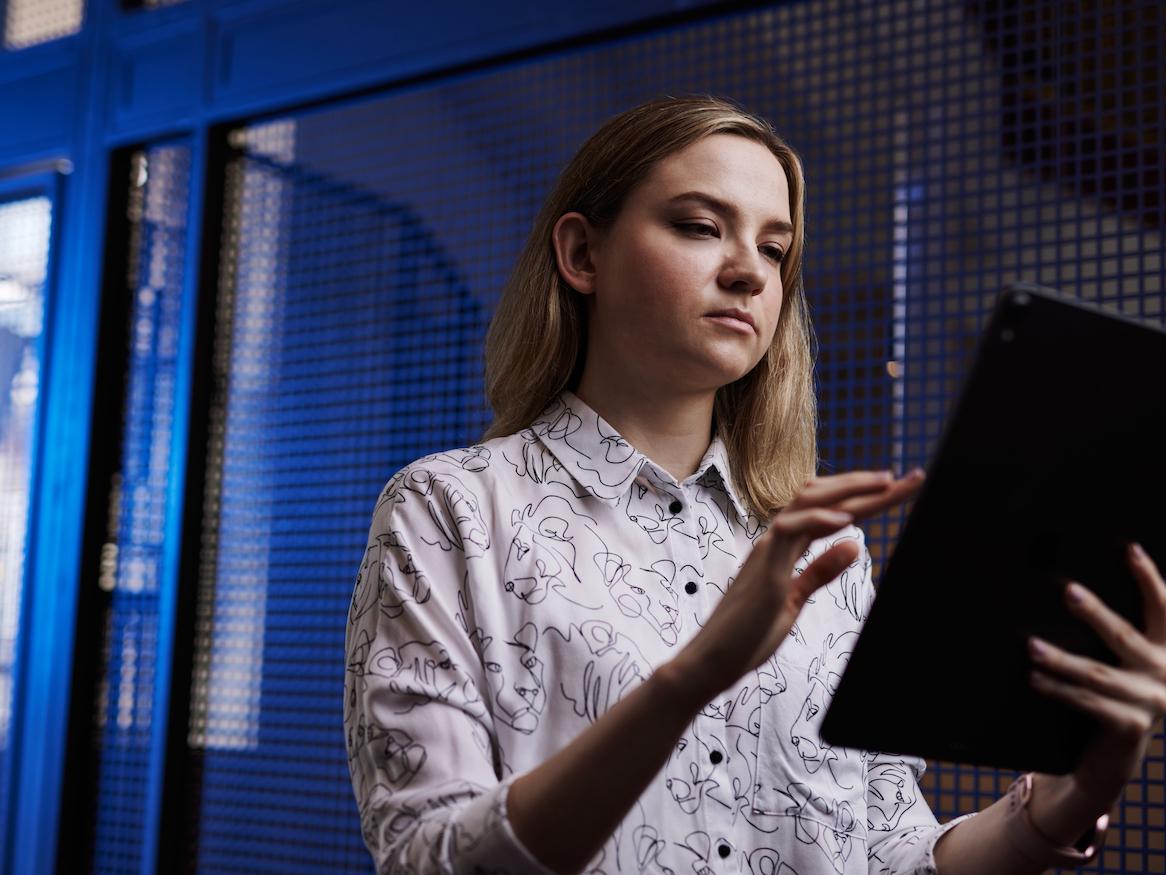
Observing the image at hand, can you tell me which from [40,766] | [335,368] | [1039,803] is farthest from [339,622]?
[1039,803]

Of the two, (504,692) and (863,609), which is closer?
(504,692)

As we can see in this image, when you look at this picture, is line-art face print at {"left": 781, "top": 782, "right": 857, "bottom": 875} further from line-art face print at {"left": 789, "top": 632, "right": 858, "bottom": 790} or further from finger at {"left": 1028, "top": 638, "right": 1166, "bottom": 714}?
finger at {"left": 1028, "top": 638, "right": 1166, "bottom": 714}

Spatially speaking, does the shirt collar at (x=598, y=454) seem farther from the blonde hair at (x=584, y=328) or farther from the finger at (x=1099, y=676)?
the finger at (x=1099, y=676)

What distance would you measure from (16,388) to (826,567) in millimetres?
2395

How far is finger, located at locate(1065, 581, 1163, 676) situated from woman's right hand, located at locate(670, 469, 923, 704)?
13 cm

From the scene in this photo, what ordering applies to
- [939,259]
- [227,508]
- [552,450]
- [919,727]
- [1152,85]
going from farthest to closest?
1. [227,508]
2. [939,259]
3. [1152,85]
4. [552,450]
5. [919,727]

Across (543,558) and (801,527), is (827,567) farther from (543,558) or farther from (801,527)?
(543,558)

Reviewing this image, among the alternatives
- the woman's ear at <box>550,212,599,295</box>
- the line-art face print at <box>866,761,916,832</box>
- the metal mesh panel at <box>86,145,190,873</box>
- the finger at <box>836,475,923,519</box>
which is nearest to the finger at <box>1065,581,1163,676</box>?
the finger at <box>836,475,923,519</box>

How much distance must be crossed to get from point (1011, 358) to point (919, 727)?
0.26 metres

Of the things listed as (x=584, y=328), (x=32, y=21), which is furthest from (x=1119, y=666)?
(x=32, y=21)

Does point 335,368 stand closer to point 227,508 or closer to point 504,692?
point 227,508

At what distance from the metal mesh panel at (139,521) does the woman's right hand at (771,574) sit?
73.9 inches

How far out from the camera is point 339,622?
7.32 feet

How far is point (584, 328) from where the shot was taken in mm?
1189
